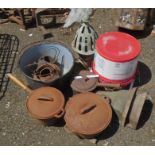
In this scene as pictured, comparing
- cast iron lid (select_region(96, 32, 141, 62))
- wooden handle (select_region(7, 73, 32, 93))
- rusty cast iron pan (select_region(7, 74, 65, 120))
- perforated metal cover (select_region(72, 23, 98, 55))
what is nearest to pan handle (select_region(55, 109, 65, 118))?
rusty cast iron pan (select_region(7, 74, 65, 120))

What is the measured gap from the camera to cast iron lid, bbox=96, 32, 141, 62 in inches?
215

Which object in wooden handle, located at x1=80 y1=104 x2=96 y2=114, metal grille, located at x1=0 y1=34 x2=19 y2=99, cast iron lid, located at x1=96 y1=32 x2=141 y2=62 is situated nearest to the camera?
wooden handle, located at x1=80 y1=104 x2=96 y2=114

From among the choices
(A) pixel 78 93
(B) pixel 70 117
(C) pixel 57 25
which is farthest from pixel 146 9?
(B) pixel 70 117

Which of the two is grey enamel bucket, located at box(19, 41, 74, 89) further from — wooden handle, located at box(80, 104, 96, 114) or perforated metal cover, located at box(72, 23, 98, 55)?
wooden handle, located at box(80, 104, 96, 114)

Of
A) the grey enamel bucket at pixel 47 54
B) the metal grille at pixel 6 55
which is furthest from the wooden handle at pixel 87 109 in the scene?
the metal grille at pixel 6 55

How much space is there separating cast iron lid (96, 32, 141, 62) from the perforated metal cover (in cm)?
29

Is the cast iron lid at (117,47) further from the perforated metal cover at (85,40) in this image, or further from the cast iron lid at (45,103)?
the cast iron lid at (45,103)

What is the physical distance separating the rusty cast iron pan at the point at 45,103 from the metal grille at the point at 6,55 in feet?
2.99

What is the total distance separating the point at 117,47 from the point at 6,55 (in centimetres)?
252

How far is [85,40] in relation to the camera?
19.9 ft

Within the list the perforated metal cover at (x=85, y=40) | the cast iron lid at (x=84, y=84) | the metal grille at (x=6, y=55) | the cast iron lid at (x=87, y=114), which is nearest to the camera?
the cast iron lid at (x=87, y=114)

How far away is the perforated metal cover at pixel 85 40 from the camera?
605 centimetres

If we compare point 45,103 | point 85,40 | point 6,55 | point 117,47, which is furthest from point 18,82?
point 117,47

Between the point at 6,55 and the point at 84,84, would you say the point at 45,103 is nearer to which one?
the point at 84,84
